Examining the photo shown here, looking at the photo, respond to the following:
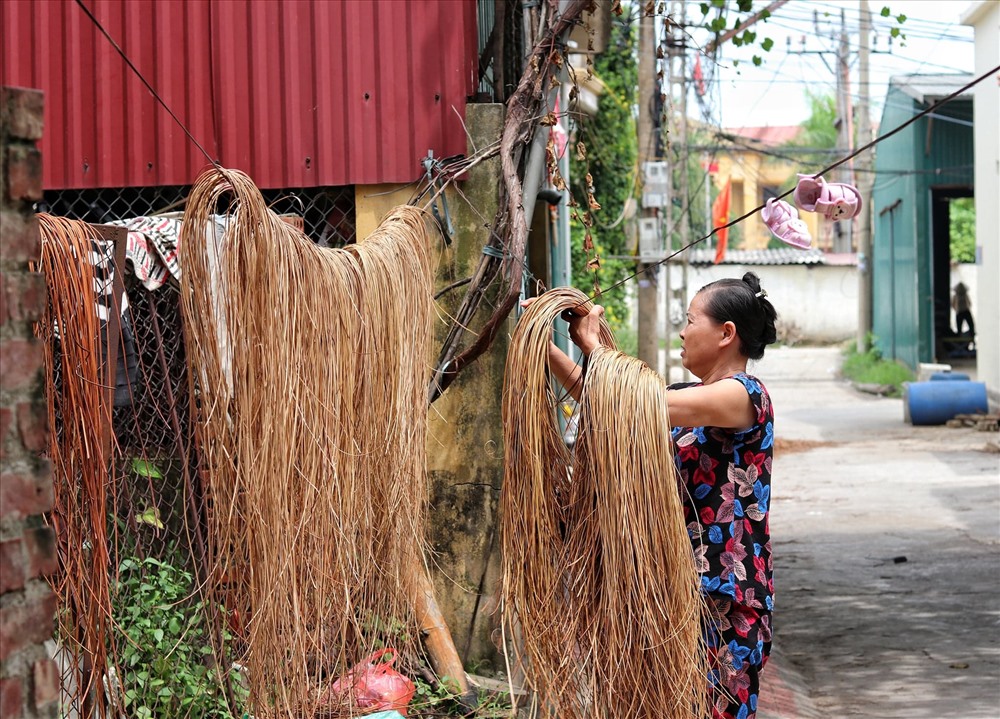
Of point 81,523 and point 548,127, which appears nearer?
point 81,523

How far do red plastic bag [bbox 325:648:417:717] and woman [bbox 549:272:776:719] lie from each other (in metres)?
1.30

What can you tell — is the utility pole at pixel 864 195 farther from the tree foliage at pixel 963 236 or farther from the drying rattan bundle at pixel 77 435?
the drying rattan bundle at pixel 77 435

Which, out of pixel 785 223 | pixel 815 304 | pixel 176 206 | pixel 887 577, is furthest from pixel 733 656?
pixel 815 304

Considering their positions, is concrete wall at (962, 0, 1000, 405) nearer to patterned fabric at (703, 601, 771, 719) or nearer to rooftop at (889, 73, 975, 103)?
rooftop at (889, 73, 975, 103)

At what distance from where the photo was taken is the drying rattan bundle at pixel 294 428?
3.08 metres

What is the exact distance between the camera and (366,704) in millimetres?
4039

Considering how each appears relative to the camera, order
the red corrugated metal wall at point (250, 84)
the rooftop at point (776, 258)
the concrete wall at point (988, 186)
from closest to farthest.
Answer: the red corrugated metal wall at point (250, 84)
the concrete wall at point (988, 186)
the rooftop at point (776, 258)

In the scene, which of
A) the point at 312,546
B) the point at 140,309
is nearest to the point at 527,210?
the point at 140,309

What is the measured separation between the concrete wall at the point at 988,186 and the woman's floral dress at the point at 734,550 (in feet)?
44.3

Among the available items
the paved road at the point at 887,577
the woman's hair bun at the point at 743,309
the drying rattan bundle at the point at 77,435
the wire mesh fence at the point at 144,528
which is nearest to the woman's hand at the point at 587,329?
the woman's hair bun at the point at 743,309

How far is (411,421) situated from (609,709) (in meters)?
1.28

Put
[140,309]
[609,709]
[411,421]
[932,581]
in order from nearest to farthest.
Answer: [609,709], [411,421], [140,309], [932,581]

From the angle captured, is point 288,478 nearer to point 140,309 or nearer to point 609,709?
point 609,709

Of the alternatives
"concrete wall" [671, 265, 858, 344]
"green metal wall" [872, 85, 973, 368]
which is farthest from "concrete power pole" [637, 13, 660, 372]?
"concrete wall" [671, 265, 858, 344]
